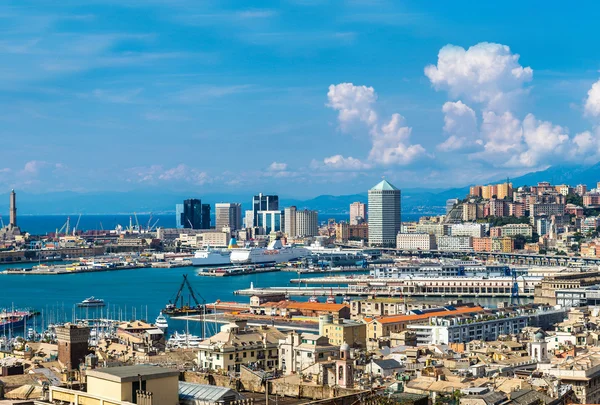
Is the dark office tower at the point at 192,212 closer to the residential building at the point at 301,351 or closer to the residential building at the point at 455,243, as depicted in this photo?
the residential building at the point at 455,243

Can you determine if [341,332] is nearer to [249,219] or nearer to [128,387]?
[128,387]

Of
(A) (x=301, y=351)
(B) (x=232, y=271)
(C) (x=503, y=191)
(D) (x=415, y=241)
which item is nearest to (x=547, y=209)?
(D) (x=415, y=241)

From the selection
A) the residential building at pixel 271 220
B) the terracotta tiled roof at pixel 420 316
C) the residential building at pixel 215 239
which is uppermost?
the residential building at pixel 271 220

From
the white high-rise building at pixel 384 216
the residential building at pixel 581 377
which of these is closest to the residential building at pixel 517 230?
the white high-rise building at pixel 384 216

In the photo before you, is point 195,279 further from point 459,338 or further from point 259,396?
point 259,396

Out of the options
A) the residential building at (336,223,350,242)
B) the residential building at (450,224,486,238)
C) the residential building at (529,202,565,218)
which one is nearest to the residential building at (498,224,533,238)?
the residential building at (450,224,486,238)

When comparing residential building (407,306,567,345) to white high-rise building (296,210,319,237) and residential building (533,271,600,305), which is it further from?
Answer: white high-rise building (296,210,319,237)

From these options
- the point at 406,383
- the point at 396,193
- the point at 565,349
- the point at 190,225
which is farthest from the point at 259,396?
the point at 190,225
